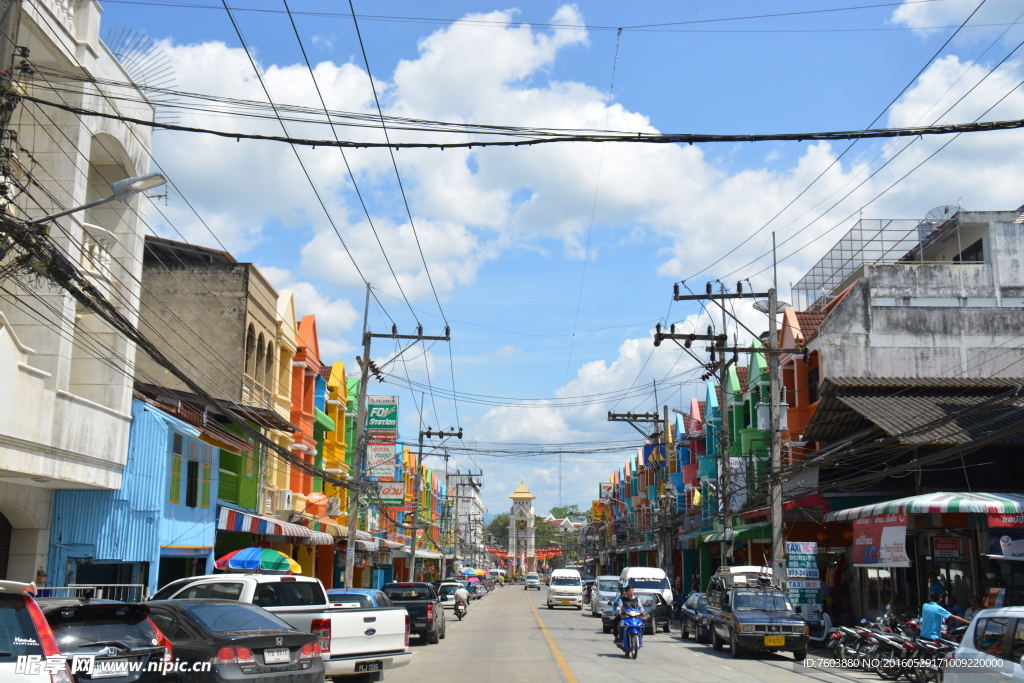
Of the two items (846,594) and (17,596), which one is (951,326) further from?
(17,596)

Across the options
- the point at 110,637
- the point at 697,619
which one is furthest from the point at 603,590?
the point at 110,637

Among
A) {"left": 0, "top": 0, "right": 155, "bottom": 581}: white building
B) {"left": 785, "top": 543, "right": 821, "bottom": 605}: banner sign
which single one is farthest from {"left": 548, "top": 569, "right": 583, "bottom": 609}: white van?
{"left": 0, "top": 0, "right": 155, "bottom": 581}: white building

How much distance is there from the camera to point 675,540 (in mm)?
60094

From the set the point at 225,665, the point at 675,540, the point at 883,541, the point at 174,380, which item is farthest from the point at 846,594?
the point at 675,540

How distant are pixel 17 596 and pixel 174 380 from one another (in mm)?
22854

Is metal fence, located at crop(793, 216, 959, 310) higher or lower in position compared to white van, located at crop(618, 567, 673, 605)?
higher

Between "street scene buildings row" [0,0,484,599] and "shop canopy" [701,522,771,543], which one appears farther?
"shop canopy" [701,522,771,543]

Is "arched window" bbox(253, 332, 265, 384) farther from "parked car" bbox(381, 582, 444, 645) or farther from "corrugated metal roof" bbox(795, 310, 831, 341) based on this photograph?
"corrugated metal roof" bbox(795, 310, 831, 341)

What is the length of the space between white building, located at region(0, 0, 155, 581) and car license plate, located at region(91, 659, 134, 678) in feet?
29.2

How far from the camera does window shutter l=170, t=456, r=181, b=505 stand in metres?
22.4

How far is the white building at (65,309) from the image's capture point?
17.2 m

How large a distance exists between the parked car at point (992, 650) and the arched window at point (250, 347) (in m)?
24.4

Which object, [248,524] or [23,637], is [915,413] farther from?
[23,637]

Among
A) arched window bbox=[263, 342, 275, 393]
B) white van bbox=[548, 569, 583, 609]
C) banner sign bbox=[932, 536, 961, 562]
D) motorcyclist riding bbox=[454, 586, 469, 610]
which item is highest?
arched window bbox=[263, 342, 275, 393]
